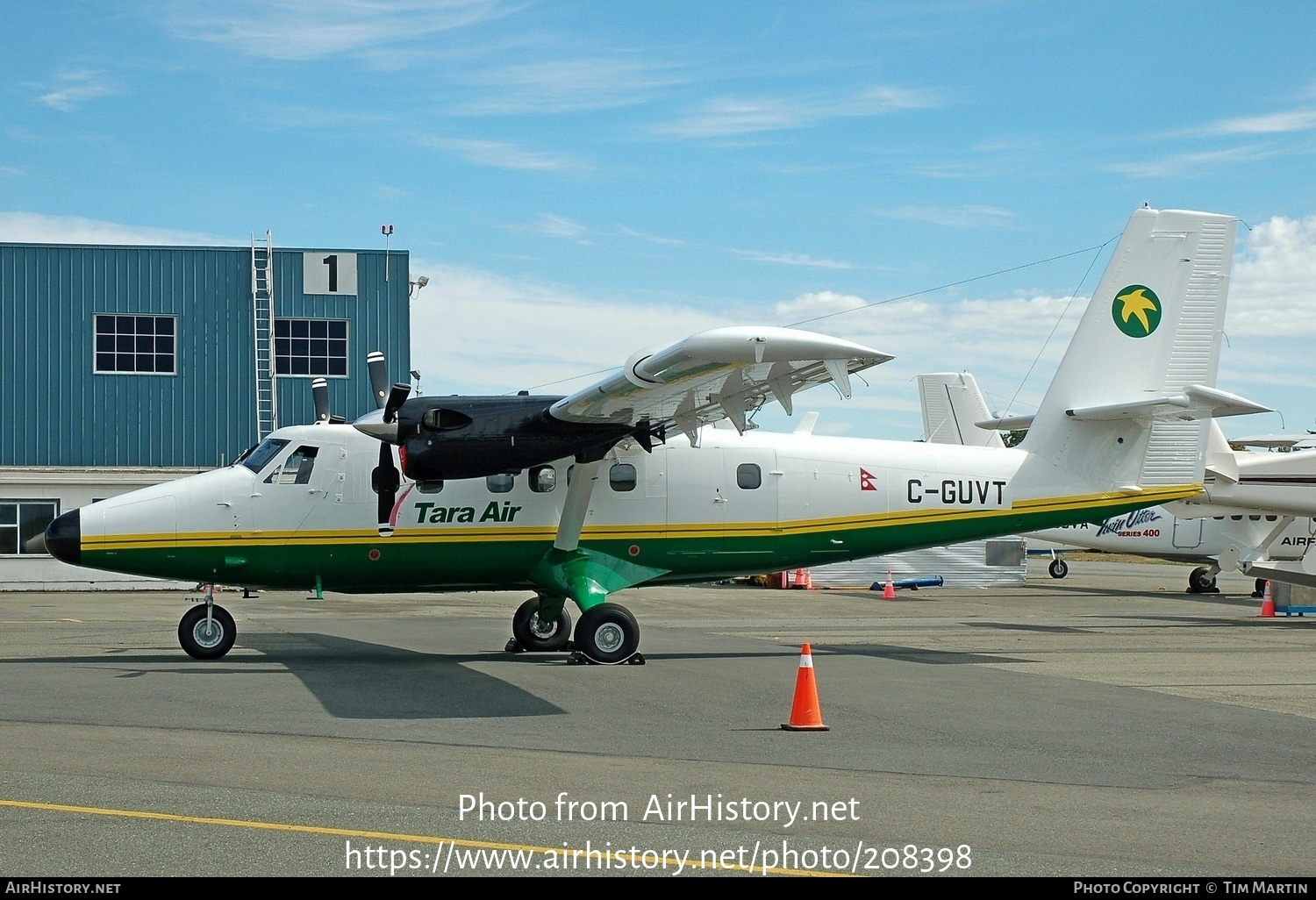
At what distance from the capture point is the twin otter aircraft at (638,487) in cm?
1599

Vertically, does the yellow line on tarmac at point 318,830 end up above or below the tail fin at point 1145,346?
below

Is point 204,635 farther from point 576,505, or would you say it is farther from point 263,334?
point 263,334

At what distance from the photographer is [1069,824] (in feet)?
24.9

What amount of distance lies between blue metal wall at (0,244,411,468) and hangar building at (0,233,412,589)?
36 millimetres

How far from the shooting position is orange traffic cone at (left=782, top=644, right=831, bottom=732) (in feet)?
37.4

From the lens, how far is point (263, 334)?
38.0 m

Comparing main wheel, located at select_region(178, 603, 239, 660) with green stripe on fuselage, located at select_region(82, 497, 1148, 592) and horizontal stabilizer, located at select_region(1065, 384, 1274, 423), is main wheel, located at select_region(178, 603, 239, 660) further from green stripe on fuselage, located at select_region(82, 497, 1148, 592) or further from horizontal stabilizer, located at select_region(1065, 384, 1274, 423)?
horizontal stabilizer, located at select_region(1065, 384, 1274, 423)

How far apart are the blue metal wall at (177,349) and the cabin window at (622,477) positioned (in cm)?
2114

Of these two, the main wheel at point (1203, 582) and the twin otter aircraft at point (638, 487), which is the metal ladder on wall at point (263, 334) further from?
the main wheel at point (1203, 582)

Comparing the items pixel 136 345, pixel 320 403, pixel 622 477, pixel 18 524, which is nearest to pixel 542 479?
pixel 622 477

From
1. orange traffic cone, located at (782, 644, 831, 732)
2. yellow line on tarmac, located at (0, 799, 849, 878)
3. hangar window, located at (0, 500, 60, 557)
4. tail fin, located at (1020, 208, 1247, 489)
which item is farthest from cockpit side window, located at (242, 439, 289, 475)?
hangar window, located at (0, 500, 60, 557)

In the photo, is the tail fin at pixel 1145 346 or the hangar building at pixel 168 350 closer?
the tail fin at pixel 1145 346

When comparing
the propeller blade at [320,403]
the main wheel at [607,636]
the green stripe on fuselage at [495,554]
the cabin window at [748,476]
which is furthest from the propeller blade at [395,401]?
the cabin window at [748,476]

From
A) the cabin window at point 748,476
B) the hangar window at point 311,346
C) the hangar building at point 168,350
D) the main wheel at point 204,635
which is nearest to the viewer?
the main wheel at point 204,635
